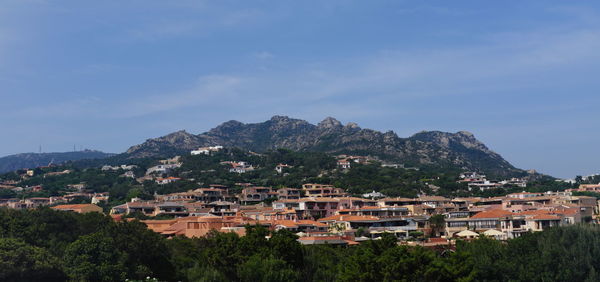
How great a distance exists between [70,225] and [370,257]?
27906 millimetres

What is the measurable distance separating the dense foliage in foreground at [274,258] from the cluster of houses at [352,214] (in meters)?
10.3

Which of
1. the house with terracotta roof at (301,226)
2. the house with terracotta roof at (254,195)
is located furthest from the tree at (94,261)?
the house with terracotta roof at (254,195)

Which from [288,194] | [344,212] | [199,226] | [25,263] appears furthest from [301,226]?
[288,194]

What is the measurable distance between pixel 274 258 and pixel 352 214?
37965mm

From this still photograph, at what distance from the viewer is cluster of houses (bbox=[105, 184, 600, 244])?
66312 mm

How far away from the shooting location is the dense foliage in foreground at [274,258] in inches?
1467

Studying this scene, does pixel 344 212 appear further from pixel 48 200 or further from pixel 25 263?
pixel 48 200

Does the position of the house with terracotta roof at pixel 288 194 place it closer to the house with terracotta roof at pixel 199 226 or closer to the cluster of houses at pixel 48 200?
the cluster of houses at pixel 48 200

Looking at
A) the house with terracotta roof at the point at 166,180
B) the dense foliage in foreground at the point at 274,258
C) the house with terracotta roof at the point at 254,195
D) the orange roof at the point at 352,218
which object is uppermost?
the house with terracotta roof at the point at 166,180

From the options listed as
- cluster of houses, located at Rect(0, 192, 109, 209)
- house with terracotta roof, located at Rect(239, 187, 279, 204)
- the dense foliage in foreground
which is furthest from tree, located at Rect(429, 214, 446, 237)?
cluster of houses, located at Rect(0, 192, 109, 209)

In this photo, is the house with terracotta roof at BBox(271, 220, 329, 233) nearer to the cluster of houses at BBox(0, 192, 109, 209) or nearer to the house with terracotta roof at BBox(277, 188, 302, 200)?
the house with terracotta roof at BBox(277, 188, 302, 200)

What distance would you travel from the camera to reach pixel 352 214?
78.1m

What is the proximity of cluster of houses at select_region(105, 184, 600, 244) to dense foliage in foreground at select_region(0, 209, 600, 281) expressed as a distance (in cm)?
1028

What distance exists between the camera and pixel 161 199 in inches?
4134
